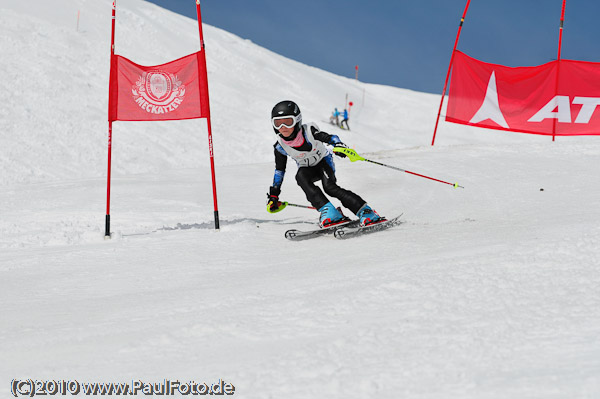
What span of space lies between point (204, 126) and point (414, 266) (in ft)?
58.2

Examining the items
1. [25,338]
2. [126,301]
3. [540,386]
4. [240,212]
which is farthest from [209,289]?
[240,212]

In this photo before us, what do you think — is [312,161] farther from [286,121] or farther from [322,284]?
[322,284]

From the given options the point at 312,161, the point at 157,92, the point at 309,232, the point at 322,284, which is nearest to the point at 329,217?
the point at 309,232

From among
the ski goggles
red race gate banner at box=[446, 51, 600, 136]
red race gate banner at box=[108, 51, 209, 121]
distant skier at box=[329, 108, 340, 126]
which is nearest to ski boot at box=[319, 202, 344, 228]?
the ski goggles

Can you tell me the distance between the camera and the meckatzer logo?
6.02 m

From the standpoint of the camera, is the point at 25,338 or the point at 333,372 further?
the point at 25,338

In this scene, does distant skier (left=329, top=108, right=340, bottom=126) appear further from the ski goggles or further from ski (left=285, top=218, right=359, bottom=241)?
ski (left=285, top=218, right=359, bottom=241)

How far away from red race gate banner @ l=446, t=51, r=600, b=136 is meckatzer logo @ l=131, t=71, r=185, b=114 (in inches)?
331

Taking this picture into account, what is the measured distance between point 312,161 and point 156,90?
1.98 metres

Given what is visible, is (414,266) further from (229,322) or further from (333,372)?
(333,372)

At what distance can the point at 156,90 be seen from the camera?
19.8 ft

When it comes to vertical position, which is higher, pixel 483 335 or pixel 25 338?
pixel 483 335

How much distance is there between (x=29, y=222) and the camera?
644 centimetres

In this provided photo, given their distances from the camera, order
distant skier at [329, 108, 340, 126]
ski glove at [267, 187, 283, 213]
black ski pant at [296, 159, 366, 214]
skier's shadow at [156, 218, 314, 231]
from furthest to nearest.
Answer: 1. distant skier at [329, 108, 340, 126]
2. skier's shadow at [156, 218, 314, 231]
3. ski glove at [267, 187, 283, 213]
4. black ski pant at [296, 159, 366, 214]
